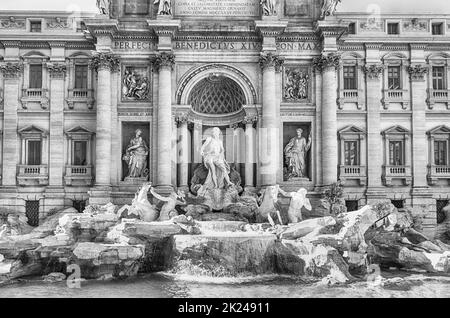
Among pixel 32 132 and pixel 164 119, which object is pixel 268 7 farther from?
pixel 32 132

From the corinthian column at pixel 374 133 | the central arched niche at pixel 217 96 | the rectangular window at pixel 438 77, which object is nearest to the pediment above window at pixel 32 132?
the central arched niche at pixel 217 96

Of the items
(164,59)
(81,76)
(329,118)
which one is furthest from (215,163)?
(81,76)

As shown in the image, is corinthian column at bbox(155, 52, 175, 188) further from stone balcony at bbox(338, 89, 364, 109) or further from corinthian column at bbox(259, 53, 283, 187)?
stone balcony at bbox(338, 89, 364, 109)

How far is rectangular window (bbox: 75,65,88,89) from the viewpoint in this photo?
32031mm

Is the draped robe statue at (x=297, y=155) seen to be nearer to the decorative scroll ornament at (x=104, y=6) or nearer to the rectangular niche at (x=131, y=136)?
the rectangular niche at (x=131, y=136)

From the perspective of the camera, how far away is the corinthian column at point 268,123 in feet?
98.8

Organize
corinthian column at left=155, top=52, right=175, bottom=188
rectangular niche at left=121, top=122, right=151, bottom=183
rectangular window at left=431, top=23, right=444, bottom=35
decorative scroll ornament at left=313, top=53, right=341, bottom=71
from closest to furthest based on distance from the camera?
1. corinthian column at left=155, top=52, right=175, bottom=188
2. decorative scroll ornament at left=313, top=53, right=341, bottom=71
3. rectangular niche at left=121, top=122, right=151, bottom=183
4. rectangular window at left=431, top=23, right=444, bottom=35

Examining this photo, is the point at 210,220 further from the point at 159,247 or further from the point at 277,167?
the point at 277,167

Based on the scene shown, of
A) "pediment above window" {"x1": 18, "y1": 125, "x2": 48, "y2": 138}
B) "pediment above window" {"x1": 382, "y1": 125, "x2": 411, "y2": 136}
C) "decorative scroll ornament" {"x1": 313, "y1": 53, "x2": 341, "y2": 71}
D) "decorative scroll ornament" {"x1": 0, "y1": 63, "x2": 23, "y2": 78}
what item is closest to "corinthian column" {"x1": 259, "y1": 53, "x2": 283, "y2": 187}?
"decorative scroll ornament" {"x1": 313, "y1": 53, "x2": 341, "y2": 71}

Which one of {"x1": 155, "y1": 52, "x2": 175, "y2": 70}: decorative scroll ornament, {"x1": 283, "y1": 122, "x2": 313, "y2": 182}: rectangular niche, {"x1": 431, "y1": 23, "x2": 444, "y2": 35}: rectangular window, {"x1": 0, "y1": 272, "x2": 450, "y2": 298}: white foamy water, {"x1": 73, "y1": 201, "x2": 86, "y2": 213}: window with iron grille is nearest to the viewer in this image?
{"x1": 0, "y1": 272, "x2": 450, "y2": 298}: white foamy water

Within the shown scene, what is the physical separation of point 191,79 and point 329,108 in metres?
8.40

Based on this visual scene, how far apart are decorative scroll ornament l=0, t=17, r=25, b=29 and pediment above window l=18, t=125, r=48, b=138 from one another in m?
6.38

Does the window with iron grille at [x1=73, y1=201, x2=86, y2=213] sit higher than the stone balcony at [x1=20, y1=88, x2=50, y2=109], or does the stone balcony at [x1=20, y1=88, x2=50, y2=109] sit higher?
the stone balcony at [x1=20, y1=88, x2=50, y2=109]

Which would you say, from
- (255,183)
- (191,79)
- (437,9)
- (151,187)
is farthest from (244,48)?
(437,9)
